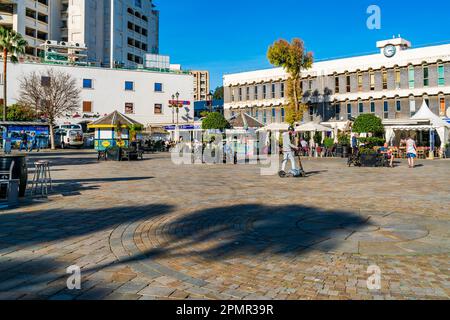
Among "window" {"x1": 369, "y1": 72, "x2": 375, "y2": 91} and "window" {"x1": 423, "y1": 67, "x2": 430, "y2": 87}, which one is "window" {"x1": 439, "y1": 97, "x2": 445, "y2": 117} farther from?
"window" {"x1": 369, "y1": 72, "x2": 375, "y2": 91}

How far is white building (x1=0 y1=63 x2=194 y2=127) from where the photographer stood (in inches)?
1951

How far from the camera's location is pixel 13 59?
4216cm

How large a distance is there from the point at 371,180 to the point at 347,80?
31230 mm

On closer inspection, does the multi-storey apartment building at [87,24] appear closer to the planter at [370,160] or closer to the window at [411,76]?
the window at [411,76]

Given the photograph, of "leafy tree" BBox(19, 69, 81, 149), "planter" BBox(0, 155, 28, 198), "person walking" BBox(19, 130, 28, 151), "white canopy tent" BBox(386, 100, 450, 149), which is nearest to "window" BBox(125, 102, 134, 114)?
"leafy tree" BBox(19, 69, 81, 149)

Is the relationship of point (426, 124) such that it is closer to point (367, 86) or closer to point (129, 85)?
point (367, 86)

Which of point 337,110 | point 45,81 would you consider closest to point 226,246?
point 337,110

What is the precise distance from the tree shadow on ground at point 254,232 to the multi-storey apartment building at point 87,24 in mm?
54904

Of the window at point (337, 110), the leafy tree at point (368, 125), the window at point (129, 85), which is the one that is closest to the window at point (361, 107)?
the window at point (337, 110)

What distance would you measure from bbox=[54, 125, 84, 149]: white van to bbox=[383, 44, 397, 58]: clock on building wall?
32.8 meters

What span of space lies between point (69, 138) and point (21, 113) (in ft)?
19.0

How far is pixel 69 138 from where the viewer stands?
4453 cm

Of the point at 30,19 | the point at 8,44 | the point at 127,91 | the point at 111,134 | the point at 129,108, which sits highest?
the point at 30,19

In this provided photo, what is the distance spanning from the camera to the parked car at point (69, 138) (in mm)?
44612
